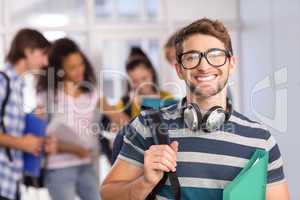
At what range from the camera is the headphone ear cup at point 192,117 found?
1.30m

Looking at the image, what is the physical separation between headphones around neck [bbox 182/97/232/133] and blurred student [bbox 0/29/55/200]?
163cm

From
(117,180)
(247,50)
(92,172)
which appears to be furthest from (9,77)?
(247,50)

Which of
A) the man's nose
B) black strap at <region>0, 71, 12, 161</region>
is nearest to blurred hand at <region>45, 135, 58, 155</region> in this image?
black strap at <region>0, 71, 12, 161</region>

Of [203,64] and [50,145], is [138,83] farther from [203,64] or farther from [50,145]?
[203,64]

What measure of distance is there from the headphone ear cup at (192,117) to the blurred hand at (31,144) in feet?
5.71

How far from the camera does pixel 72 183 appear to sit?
3.46 m

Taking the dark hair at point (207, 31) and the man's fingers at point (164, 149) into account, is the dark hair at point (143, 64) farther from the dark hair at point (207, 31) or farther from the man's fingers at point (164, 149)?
the man's fingers at point (164, 149)

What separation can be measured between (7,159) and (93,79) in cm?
131

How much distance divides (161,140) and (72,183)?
2270 mm

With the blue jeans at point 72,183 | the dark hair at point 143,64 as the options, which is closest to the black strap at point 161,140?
the blue jeans at point 72,183

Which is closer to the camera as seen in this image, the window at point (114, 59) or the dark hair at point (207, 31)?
the dark hair at point (207, 31)

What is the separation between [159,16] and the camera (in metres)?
4.96

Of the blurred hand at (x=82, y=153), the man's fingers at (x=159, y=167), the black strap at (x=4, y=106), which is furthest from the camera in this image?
the blurred hand at (x=82, y=153)

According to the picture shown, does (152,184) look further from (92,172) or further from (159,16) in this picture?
(159,16)
